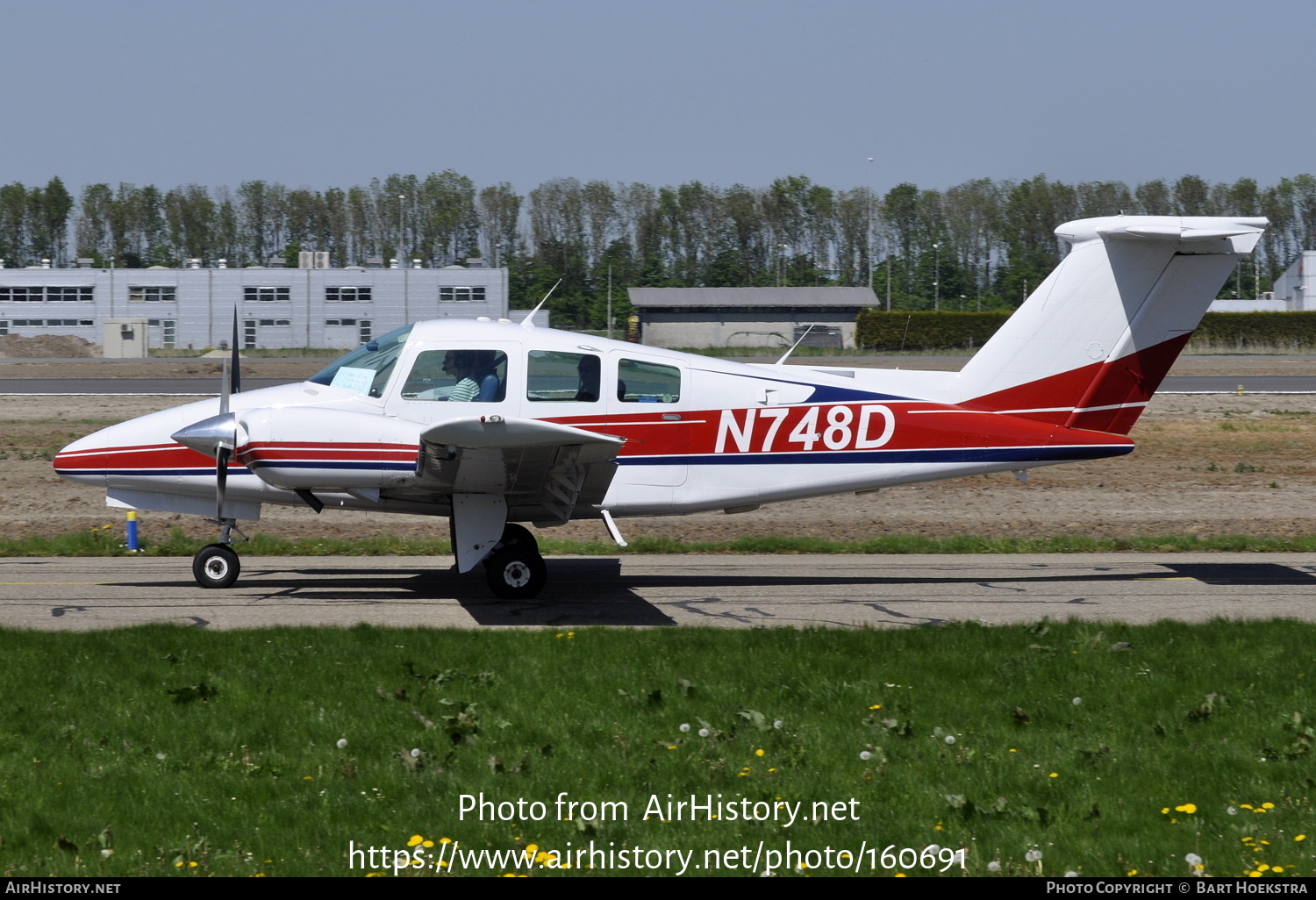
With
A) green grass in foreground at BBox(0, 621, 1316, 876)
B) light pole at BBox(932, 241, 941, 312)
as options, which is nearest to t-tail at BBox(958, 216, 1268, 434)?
green grass in foreground at BBox(0, 621, 1316, 876)

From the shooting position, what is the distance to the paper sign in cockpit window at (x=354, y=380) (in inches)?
434

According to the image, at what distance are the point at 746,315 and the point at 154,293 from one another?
34.7m

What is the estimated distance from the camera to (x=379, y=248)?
95.0 meters

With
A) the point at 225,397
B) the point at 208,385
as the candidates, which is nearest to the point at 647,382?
the point at 225,397

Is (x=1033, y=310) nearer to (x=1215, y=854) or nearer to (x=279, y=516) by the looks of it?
(x=1215, y=854)

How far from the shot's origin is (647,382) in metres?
11.5

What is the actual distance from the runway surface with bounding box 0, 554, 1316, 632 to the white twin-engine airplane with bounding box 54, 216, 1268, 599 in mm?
720

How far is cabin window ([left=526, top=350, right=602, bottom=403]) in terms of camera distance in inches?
437

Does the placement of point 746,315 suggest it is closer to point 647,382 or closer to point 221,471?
point 647,382

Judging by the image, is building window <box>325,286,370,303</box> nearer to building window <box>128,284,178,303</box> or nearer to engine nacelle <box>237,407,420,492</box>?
building window <box>128,284,178,303</box>

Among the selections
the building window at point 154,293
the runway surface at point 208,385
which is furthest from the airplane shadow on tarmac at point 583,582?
the building window at point 154,293

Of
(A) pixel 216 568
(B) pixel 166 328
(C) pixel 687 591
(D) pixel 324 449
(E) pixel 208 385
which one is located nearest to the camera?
(D) pixel 324 449

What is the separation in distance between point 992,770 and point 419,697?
3.39 metres

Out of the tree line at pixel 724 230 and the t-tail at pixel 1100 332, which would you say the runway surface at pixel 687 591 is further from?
the tree line at pixel 724 230
